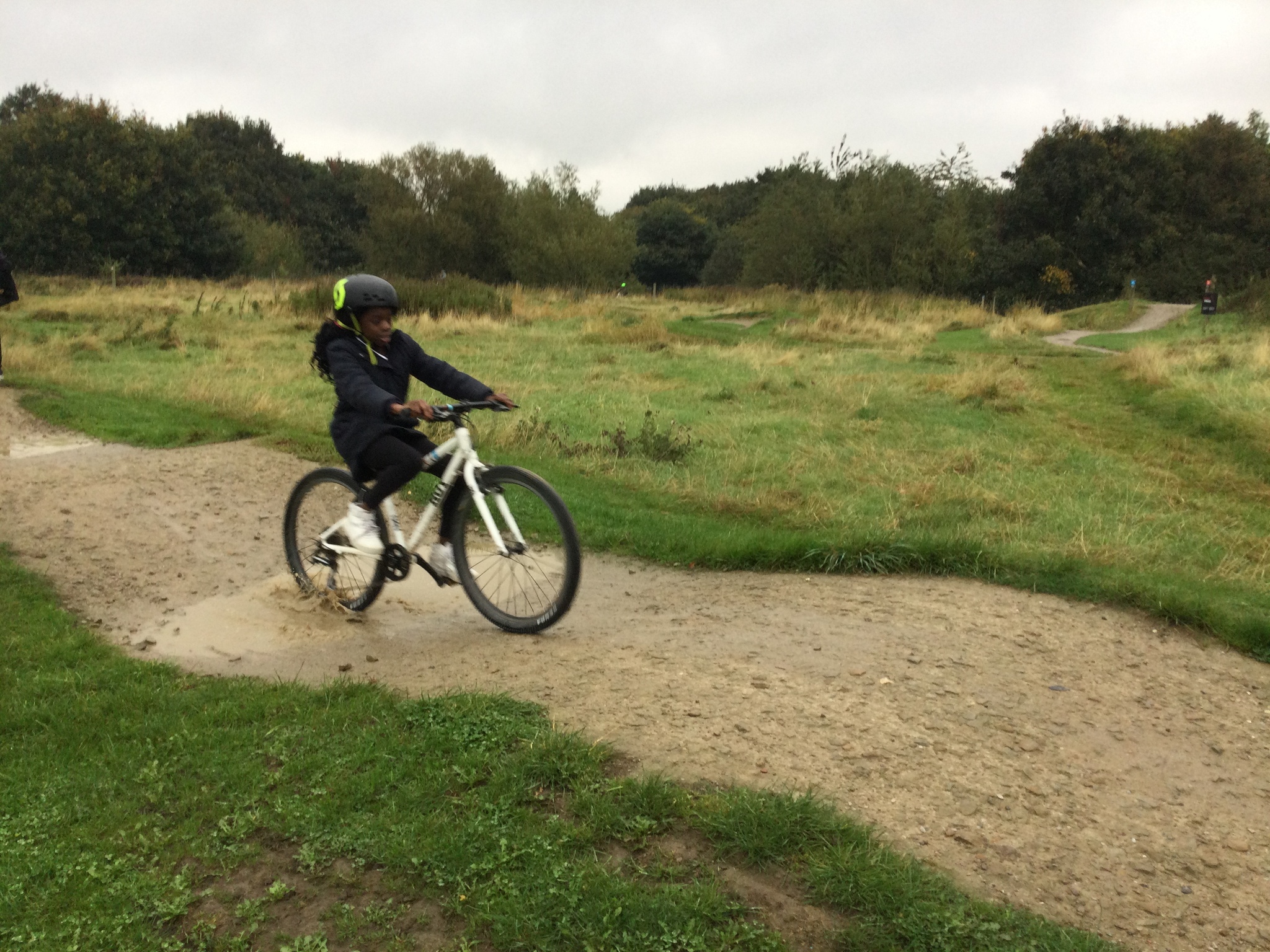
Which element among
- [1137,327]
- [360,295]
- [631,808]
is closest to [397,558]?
[360,295]

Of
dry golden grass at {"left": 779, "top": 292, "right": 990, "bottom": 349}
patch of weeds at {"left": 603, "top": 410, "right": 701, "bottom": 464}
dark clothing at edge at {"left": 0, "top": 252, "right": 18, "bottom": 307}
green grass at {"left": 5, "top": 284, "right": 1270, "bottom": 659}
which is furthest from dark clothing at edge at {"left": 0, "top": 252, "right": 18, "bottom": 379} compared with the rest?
dry golden grass at {"left": 779, "top": 292, "right": 990, "bottom": 349}

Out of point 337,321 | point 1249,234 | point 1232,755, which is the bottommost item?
point 1232,755

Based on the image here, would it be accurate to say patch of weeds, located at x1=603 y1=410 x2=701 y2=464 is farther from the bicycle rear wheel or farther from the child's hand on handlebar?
the child's hand on handlebar

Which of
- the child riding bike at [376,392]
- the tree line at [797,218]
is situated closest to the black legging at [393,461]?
the child riding bike at [376,392]

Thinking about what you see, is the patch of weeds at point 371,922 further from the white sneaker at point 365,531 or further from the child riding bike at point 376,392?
the white sneaker at point 365,531

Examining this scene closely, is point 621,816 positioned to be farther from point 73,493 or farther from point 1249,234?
point 1249,234

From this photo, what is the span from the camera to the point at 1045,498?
9312 millimetres

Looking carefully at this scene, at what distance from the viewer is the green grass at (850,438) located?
7277 millimetres

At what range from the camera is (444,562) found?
5555 mm

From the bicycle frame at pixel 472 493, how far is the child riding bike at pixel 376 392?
9 centimetres

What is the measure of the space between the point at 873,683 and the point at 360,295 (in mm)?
3292

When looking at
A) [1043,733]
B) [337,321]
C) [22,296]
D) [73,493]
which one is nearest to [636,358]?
[73,493]

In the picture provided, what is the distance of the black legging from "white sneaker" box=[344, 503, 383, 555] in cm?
6

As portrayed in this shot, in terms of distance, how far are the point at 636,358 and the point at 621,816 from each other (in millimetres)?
17364
